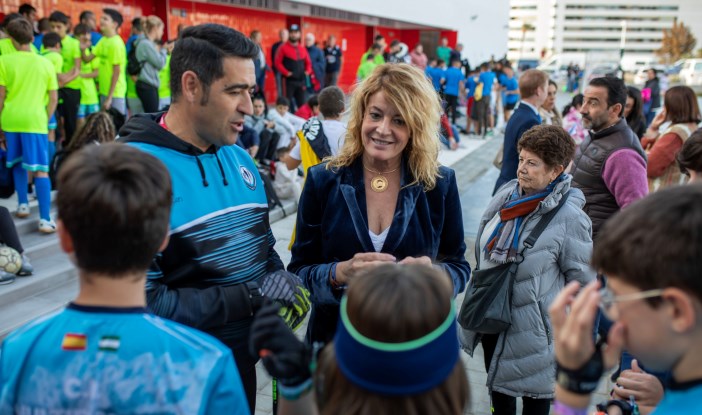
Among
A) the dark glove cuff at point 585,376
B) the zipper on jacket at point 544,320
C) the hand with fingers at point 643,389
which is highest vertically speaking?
the dark glove cuff at point 585,376

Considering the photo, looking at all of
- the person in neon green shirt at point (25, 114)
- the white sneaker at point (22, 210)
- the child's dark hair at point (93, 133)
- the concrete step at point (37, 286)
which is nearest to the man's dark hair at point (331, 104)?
the child's dark hair at point (93, 133)

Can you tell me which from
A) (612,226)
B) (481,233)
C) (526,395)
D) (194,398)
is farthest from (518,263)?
(194,398)

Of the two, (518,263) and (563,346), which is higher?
(563,346)

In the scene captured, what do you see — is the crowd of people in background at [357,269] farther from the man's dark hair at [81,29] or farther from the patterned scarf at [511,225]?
the man's dark hair at [81,29]

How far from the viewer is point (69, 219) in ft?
4.43

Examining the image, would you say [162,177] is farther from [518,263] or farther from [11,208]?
[11,208]

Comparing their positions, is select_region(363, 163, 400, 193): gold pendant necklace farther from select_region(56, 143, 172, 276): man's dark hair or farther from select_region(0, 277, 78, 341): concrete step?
select_region(0, 277, 78, 341): concrete step

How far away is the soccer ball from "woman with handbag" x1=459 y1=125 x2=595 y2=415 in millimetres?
3987

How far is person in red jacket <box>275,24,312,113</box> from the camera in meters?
13.4

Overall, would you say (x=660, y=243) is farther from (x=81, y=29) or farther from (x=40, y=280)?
(x=81, y=29)

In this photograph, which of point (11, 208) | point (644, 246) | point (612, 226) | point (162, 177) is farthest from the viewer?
point (11, 208)

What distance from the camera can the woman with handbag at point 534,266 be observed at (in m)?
2.85

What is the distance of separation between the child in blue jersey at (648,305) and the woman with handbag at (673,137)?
391 cm

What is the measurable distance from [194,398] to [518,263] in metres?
1.96
